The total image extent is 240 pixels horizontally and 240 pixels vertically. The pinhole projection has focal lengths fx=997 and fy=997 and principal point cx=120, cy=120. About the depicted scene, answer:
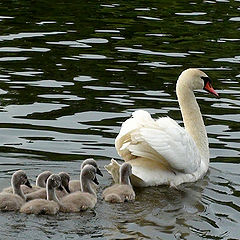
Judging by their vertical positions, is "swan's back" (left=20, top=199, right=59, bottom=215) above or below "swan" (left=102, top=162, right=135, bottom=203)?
above

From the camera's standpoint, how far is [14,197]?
1151cm

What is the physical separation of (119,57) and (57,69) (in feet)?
5.96

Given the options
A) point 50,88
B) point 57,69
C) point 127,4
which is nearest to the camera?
point 50,88

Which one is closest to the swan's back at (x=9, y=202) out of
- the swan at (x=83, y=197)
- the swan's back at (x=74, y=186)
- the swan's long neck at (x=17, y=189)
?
the swan's long neck at (x=17, y=189)

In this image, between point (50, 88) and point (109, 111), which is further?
point (50, 88)

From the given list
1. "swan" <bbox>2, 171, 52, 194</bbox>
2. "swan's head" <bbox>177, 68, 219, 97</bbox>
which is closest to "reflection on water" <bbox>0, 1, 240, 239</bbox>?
"swan" <bbox>2, 171, 52, 194</bbox>

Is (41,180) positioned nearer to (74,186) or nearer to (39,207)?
(74,186)

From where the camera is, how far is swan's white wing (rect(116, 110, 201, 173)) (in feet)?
42.4

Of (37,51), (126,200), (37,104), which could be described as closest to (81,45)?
(37,51)

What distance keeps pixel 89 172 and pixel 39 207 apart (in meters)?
1.09

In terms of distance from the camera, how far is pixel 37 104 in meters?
17.0

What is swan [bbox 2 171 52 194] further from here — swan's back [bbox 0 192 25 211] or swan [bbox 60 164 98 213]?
swan's back [bbox 0 192 25 211]

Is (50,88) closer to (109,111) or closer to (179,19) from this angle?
(109,111)

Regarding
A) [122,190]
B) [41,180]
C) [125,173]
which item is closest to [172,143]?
[125,173]
